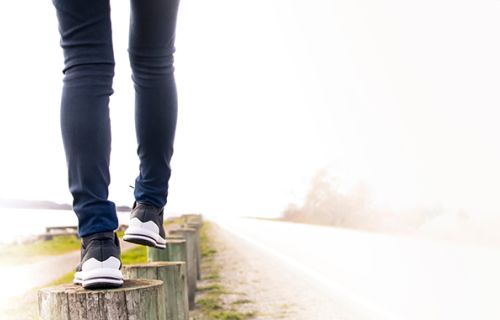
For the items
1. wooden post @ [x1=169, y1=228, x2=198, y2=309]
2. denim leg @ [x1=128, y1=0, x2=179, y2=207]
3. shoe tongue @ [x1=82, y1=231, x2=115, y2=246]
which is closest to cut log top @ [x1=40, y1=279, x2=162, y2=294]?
shoe tongue @ [x1=82, y1=231, x2=115, y2=246]

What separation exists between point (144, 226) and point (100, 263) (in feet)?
1.12

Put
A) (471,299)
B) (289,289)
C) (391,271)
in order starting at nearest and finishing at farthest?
(471,299), (289,289), (391,271)

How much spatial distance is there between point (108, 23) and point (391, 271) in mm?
6280

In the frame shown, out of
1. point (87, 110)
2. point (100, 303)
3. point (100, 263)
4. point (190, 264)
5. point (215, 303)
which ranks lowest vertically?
point (215, 303)

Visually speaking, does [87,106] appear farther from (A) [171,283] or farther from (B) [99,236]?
(A) [171,283]

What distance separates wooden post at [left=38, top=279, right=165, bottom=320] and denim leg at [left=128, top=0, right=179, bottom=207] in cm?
49

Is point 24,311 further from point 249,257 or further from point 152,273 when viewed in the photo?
point 249,257

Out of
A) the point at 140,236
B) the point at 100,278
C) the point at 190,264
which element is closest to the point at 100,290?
the point at 100,278

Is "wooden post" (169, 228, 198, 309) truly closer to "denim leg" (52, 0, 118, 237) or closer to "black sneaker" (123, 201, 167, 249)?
"black sneaker" (123, 201, 167, 249)

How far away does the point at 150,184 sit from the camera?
247cm

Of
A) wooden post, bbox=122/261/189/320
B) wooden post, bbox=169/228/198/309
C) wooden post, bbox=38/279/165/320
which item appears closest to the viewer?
wooden post, bbox=38/279/165/320

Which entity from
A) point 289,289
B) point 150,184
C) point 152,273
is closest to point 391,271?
point 289,289

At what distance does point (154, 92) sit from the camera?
2416 mm

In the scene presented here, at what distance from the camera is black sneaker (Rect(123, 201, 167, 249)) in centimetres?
239
